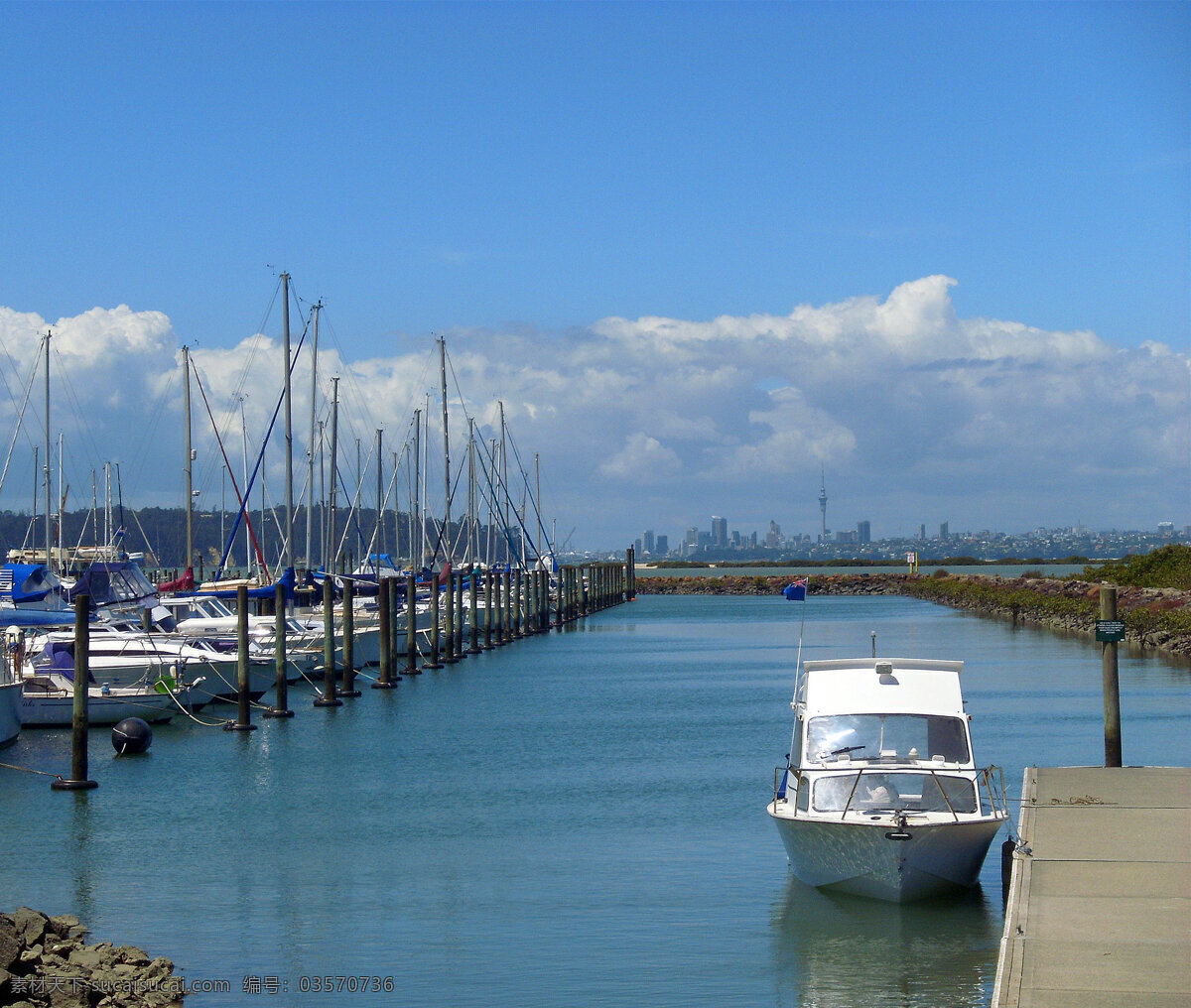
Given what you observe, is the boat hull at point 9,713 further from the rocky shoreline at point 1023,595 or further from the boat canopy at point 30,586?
the rocky shoreline at point 1023,595

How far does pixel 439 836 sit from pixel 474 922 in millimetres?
5937

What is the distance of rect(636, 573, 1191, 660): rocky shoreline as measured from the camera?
2477 inches

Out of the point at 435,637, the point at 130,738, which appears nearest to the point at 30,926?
the point at 130,738

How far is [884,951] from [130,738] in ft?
72.9

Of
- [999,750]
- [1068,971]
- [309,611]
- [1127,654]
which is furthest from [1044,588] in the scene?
[1068,971]

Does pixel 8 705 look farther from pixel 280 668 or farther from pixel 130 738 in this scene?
pixel 280 668

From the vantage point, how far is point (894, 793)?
1831cm

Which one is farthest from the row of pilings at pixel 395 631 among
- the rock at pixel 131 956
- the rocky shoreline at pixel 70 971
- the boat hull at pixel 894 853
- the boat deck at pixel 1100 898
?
the boat deck at pixel 1100 898

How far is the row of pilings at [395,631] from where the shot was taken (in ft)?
96.2

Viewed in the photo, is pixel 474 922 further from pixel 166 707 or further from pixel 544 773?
pixel 166 707

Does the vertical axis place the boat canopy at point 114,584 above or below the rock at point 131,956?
above

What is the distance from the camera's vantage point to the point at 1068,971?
12.2 metres

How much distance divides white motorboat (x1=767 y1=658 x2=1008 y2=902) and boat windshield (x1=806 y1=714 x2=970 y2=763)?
0.01m

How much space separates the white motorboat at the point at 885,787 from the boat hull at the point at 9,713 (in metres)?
21.9
